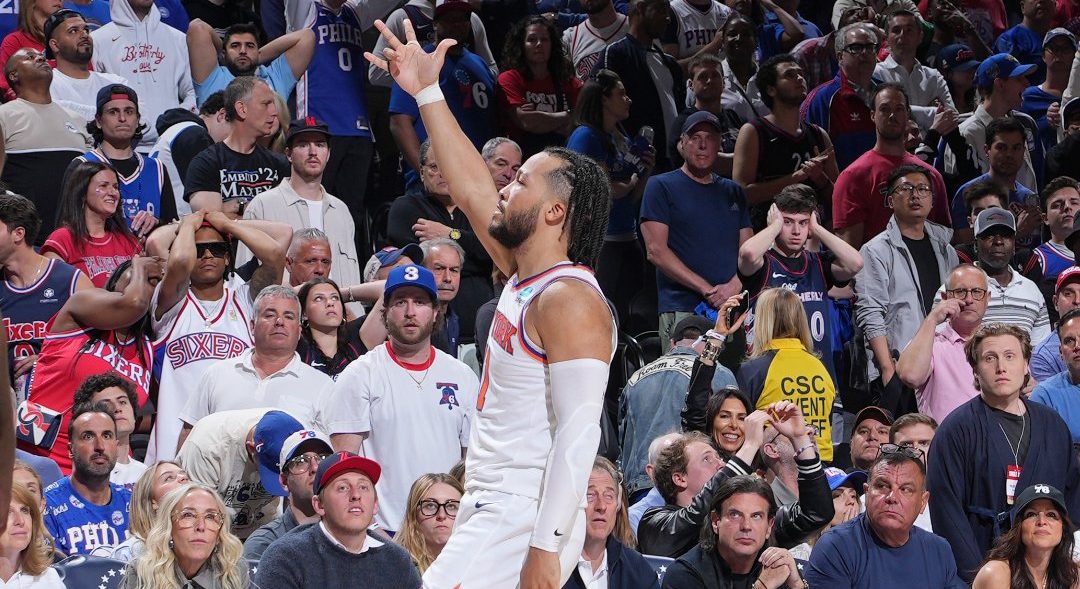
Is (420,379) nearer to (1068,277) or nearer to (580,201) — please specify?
(580,201)

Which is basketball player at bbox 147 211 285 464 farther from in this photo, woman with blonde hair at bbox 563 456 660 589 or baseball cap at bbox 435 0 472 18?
baseball cap at bbox 435 0 472 18

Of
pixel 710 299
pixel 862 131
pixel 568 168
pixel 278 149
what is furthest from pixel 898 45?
pixel 568 168

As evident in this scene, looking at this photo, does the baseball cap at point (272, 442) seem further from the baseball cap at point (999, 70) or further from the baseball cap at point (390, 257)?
the baseball cap at point (999, 70)

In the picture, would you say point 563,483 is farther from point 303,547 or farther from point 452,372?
point 452,372

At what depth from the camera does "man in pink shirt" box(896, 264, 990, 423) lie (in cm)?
855

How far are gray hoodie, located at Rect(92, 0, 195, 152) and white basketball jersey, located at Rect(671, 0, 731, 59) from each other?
14.5 feet

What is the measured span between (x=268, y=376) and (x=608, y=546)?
1.92 m

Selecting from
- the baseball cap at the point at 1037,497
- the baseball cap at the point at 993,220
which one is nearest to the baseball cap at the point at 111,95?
the baseball cap at the point at 993,220

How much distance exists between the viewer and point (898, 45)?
1234 cm

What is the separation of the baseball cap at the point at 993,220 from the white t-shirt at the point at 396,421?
163 inches

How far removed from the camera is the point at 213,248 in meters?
7.79

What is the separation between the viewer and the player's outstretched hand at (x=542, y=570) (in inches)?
148

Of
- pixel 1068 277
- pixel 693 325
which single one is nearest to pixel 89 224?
pixel 693 325

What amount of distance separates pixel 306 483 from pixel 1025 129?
7.55 meters
